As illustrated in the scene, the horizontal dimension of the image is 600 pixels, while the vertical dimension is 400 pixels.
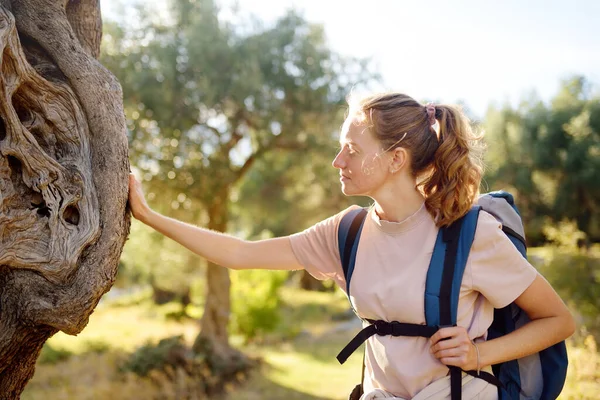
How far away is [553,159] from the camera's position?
74.8ft

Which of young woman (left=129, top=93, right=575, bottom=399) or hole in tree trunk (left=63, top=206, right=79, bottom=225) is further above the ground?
young woman (left=129, top=93, right=575, bottom=399)

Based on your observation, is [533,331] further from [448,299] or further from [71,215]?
[71,215]

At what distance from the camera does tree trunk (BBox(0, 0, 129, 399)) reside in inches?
94.1

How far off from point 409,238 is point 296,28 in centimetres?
1042

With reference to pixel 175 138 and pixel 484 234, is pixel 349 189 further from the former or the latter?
pixel 175 138

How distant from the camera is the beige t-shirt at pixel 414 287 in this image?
2.35 m

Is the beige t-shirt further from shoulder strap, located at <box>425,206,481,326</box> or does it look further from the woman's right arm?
the woman's right arm

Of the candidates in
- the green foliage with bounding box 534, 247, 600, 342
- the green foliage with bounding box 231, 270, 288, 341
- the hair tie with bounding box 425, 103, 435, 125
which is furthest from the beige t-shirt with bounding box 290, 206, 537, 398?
the green foliage with bounding box 231, 270, 288, 341

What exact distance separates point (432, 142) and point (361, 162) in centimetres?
34

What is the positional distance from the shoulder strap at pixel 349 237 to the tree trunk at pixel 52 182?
3.35 ft

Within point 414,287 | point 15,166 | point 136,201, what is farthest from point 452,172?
point 15,166

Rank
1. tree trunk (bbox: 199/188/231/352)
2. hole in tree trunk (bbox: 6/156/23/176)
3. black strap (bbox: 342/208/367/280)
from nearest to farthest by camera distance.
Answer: hole in tree trunk (bbox: 6/156/23/176), black strap (bbox: 342/208/367/280), tree trunk (bbox: 199/188/231/352)

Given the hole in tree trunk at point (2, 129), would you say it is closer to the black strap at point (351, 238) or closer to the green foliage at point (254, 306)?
the black strap at point (351, 238)

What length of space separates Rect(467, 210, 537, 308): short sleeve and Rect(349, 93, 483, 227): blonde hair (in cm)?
19
